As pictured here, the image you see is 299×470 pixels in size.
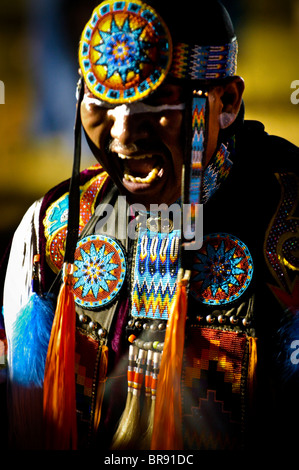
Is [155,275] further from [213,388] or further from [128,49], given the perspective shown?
[128,49]

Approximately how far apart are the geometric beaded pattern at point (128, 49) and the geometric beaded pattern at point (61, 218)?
12.9 inches

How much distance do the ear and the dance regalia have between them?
79 millimetres

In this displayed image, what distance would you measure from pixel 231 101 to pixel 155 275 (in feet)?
1.24

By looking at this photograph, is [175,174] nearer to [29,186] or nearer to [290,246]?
[290,246]

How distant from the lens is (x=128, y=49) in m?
1.15

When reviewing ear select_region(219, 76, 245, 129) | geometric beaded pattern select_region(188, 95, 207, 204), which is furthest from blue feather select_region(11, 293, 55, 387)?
ear select_region(219, 76, 245, 129)

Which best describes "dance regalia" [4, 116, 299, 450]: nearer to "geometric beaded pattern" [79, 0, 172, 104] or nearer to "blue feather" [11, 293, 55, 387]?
"blue feather" [11, 293, 55, 387]

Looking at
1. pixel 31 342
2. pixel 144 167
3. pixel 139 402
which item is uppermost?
pixel 144 167

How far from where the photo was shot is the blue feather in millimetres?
1337

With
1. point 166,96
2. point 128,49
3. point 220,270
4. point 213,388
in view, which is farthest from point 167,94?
point 213,388

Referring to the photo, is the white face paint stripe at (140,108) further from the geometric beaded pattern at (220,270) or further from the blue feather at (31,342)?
the blue feather at (31,342)

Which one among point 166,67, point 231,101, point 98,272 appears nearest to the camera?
point 166,67

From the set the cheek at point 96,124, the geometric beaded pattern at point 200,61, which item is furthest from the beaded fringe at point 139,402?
the geometric beaded pattern at point 200,61
